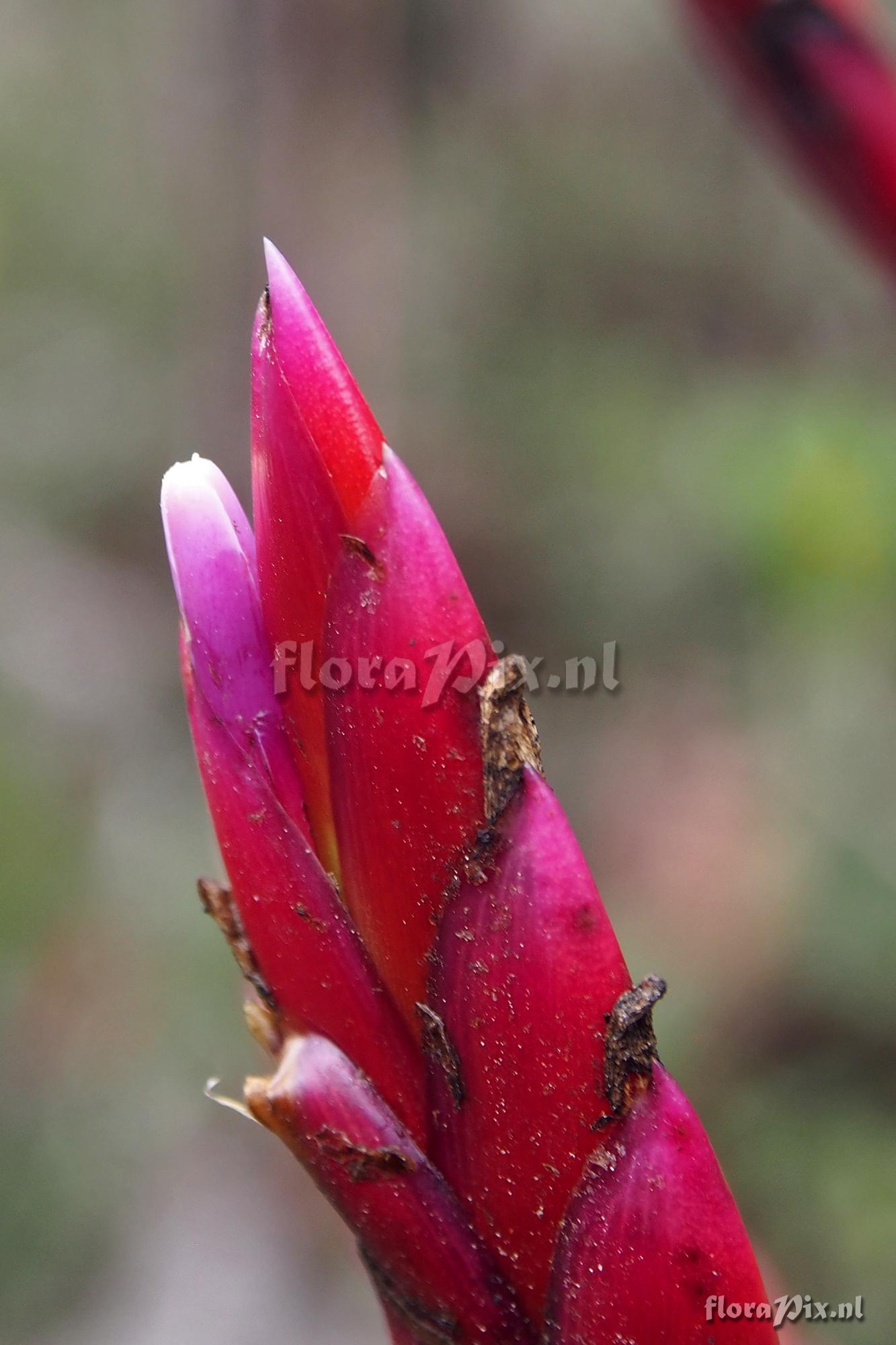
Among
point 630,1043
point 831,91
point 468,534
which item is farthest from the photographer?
point 468,534

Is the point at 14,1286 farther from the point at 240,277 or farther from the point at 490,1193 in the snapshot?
the point at 240,277

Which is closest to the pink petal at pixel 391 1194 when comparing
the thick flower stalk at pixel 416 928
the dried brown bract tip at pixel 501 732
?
the thick flower stalk at pixel 416 928

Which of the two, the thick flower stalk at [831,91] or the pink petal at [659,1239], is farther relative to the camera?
the thick flower stalk at [831,91]

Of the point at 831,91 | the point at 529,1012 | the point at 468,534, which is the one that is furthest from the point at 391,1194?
the point at 468,534

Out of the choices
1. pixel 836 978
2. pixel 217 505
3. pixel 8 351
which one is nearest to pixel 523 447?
pixel 8 351

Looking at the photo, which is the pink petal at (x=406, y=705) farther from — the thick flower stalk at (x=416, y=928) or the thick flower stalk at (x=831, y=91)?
the thick flower stalk at (x=831, y=91)

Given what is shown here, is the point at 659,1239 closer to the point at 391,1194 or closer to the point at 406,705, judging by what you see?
the point at 391,1194
